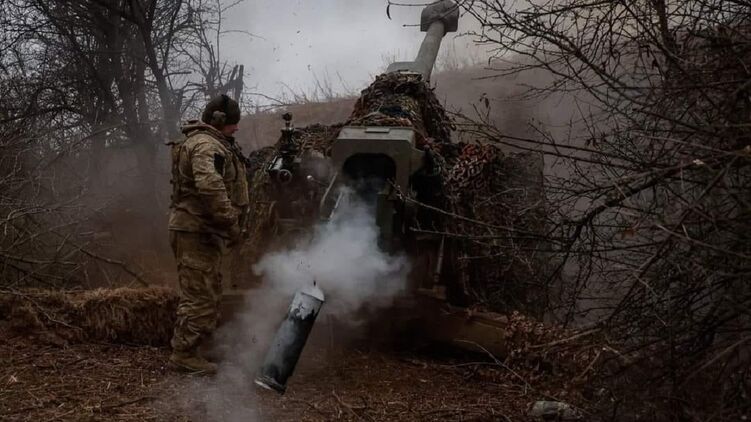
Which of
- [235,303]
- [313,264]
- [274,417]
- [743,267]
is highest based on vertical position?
[743,267]

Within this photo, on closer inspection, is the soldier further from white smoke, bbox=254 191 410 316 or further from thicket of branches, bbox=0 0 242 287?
thicket of branches, bbox=0 0 242 287

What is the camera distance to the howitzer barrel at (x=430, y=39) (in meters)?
9.42

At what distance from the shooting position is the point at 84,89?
12.1 meters

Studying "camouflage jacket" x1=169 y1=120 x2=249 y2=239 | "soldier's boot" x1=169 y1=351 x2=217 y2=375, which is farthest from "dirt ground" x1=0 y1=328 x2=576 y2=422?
"camouflage jacket" x1=169 y1=120 x2=249 y2=239

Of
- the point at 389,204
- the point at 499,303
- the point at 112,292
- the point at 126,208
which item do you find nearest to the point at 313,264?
the point at 389,204

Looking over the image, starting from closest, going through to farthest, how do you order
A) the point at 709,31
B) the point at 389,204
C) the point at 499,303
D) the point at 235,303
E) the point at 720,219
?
the point at 720,219 < the point at 709,31 < the point at 389,204 < the point at 235,303 < the point at 499,303

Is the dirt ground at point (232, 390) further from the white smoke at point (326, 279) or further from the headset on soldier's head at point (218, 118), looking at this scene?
the headset on soldier's head at point (218, 118)

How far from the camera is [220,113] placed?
19.5ft

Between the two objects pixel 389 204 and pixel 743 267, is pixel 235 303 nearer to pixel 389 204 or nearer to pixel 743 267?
pixel 389 204

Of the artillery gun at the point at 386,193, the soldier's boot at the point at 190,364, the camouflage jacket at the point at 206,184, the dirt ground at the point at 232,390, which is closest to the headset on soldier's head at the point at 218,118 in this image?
the camouflage jacket at the point at 206,184

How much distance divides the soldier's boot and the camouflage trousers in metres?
0.05

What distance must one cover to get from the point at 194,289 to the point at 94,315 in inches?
44.7

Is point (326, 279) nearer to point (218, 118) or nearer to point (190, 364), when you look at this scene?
point (190, 364)

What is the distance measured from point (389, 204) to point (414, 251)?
2.26ft
